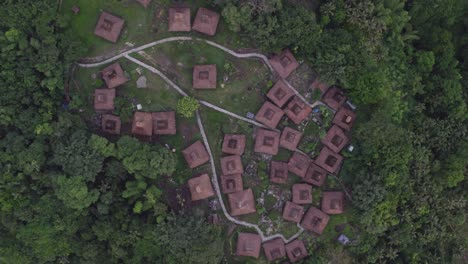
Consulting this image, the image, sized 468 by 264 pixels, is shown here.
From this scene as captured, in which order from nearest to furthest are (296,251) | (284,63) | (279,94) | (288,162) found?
1. (284,63)
2. (279,94)
3. (296,251)
4. (288,162)

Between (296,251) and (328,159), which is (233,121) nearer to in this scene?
(328,159)

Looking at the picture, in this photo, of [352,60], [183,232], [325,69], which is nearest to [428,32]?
[352,60]

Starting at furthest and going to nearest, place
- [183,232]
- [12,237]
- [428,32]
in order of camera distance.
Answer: [428,32], [12,237], [183,232]

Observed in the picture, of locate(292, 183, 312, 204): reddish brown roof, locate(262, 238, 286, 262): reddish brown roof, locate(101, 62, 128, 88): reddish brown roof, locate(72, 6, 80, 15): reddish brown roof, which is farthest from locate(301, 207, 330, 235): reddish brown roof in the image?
locate(72, 6, 80, 15): reddish brown roof

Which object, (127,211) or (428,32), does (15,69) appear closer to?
(127,211)

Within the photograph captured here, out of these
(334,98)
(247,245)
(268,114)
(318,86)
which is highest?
(318,86)

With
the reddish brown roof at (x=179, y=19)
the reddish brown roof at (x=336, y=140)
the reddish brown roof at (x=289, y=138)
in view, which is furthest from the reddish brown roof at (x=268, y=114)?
the reddish brown roof at (x=179, y=19)

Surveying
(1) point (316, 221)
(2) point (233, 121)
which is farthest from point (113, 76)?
(1) point (316, 221)

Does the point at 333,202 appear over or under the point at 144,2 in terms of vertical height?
under
